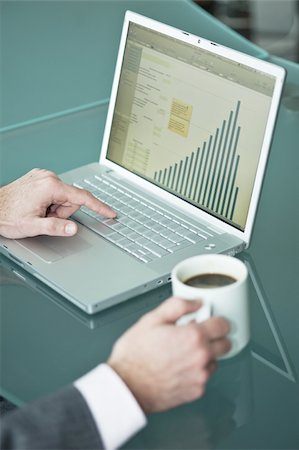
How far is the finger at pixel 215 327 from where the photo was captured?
101cm

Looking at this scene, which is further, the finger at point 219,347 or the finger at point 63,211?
the finger at point 63,211

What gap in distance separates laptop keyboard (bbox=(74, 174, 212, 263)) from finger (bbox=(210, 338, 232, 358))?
0.88ft

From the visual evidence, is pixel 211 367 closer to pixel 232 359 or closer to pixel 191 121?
pixel 232 359

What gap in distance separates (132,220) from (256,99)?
0.95 feet

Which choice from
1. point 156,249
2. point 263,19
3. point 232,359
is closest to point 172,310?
point 232,359

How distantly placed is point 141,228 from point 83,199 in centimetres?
11

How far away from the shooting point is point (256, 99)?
129 centimetres

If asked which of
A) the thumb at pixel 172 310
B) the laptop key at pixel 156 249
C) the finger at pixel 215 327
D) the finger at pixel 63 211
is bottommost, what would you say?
the finger at pixel 63 211

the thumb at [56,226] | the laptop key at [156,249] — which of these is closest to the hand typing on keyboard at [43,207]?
the thumb at [56,226]

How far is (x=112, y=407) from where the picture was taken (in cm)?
95

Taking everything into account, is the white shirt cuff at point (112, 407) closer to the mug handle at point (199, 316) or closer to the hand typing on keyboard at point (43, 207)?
the mug handle at point (199, 316)

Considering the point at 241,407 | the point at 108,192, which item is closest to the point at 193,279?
the point at 241,407

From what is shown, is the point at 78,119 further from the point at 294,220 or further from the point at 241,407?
the point at 241,407

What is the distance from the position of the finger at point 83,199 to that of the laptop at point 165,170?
0.03 metres
